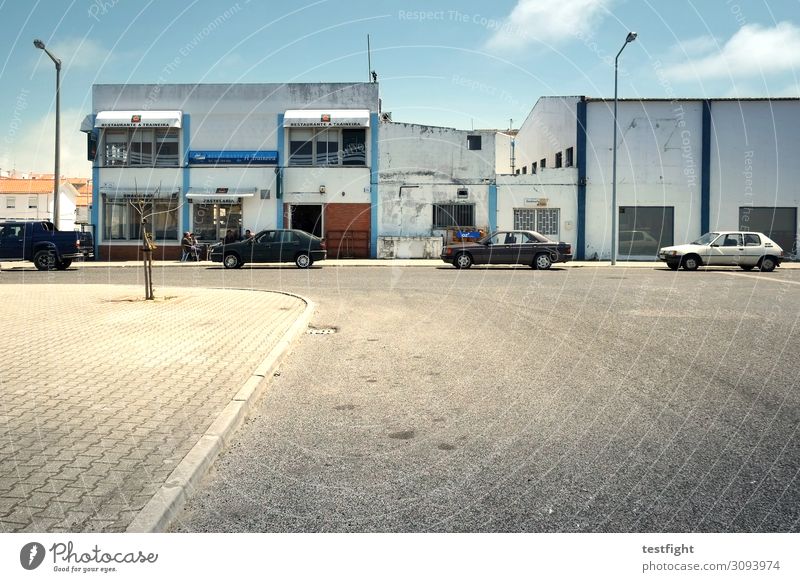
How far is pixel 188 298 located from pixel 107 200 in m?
23.4

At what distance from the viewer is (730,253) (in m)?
27.8

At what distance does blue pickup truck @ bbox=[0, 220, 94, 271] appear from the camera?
88.5ft

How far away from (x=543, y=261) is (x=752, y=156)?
627 inches

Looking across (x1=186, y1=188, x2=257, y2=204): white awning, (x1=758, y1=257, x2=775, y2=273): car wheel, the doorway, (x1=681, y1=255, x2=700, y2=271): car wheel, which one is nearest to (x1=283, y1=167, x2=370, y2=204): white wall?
the doorway

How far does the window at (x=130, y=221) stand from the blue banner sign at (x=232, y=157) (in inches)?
108

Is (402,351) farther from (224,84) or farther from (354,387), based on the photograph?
(224,84)

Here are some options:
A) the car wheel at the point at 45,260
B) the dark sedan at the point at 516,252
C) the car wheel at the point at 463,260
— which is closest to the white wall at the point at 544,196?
the dark sedan at the point at 516,252

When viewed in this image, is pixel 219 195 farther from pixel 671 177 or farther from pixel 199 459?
pixel 199 459

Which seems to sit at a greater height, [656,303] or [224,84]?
[224,84]

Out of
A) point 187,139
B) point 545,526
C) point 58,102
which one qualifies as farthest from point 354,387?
point 187,139

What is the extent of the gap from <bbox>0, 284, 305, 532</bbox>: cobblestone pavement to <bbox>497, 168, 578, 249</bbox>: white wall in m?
24.2

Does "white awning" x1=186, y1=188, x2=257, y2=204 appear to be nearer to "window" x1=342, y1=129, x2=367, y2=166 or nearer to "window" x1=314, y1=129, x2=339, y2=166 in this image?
"window" x1=314, y1=129, x2=339, y2=166

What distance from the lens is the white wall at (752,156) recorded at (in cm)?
3569

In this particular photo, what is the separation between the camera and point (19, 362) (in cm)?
763
